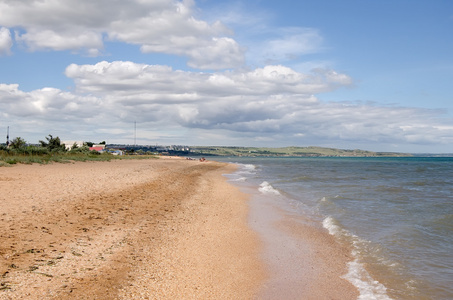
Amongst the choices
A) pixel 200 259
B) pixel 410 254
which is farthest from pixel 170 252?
pixel 410 254

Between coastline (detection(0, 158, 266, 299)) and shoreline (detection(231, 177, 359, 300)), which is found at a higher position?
coastline (detection(0, 158, 266, 299))

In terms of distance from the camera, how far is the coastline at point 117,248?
6.57 m

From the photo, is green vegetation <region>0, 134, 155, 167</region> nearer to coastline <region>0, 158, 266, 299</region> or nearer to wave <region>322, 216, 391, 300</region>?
→ coastline <region>0, 158, 266, 299</region>

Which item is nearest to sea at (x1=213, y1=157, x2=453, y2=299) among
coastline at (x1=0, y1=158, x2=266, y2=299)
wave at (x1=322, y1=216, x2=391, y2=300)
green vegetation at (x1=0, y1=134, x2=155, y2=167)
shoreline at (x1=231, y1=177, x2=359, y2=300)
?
wave at (x1=322, y1=216, x2=391, y2=300)

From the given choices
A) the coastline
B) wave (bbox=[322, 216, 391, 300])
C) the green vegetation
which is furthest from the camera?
the green vegetation

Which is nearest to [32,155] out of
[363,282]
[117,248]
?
[117,248]

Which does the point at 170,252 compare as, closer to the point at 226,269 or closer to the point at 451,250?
the point at 226,269

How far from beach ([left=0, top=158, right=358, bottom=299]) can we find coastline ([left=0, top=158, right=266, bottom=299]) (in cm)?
2

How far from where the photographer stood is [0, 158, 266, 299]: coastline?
6570mm

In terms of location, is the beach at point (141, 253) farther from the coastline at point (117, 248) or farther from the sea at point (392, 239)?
the sea at point (392, 239)

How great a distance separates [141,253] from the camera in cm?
889

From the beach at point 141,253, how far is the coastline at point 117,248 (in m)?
0.02

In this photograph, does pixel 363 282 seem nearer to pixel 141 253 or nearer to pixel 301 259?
pixel 301 259

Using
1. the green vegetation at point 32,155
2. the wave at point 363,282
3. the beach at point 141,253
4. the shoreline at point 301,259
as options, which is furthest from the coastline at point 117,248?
the green vegetation at point 32,155
